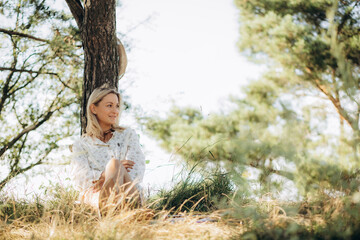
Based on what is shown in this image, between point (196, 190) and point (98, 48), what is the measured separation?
1.98m

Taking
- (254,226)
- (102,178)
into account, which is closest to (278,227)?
(254,226)

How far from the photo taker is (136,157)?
11.4 ft

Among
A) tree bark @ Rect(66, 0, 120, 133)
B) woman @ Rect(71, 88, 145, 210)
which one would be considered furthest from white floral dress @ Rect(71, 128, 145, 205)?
tree bark @ Rect(66, 0, 120, 133)

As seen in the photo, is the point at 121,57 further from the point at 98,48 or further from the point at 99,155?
the point at 99,155

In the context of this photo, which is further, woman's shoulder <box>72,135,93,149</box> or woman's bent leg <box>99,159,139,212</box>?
woman's shoulder <box>72,135,93,149</box>

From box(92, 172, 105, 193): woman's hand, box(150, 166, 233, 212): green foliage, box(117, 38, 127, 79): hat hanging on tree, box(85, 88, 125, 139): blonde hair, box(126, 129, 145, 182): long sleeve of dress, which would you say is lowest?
box(150, 166, 233, 212): green foliage

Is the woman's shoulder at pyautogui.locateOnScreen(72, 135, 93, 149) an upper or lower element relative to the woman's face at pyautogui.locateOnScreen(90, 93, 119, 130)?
lower

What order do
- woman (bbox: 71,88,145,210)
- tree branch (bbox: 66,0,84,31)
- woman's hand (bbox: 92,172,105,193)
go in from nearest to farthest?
woman's hand (bbox: 92,172,105,193) → woman (bbox: 71,88,145,210) → tree branch (bbox: 66,0,84,31)

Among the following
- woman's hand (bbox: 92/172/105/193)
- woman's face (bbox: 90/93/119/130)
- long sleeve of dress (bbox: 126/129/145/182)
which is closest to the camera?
woman's hand (bbox: 92/172/105/193)

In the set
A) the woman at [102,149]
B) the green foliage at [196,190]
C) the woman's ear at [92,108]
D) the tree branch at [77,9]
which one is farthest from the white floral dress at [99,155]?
the tree branch at [77,9]

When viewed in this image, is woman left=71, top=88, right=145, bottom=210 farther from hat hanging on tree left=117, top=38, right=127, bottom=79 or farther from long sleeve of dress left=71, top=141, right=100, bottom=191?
hat hanging on tree left=117, top=38, right=127, bottom=79

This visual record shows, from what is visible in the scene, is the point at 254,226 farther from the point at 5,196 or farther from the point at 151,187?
the point at 5,196

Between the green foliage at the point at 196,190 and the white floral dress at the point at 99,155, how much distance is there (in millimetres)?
412

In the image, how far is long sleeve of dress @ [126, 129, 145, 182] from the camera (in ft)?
11.1
